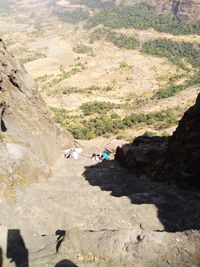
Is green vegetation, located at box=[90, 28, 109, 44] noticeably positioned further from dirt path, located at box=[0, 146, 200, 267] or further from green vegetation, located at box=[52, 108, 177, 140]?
dirt path, located at box=[0, 146, 200, 267]

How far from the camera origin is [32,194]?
57.5ft

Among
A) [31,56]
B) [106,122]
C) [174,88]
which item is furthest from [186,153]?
[31,56]

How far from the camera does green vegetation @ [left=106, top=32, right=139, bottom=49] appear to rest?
12511 centimetres

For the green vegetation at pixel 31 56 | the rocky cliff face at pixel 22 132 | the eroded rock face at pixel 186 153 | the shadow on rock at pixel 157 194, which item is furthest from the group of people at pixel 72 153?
the green vegetation at pixel 31 56

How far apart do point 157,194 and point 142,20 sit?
13943cm

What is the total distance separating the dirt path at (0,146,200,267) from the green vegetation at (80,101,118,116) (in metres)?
41.7

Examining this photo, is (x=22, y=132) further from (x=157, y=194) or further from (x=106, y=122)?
(x=106, y=122)

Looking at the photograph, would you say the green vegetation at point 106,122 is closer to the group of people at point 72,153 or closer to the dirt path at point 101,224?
the group of people at point 72,153

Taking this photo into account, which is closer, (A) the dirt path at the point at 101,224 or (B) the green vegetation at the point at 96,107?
(A) the dirt path at the point at 101,224

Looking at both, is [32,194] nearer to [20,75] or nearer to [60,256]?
[60,256]

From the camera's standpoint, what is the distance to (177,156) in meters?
21.8

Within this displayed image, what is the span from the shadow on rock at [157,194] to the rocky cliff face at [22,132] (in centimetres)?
342

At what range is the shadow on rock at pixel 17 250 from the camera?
1144 centimetres

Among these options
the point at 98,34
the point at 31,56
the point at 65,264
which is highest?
the point at 65,264
